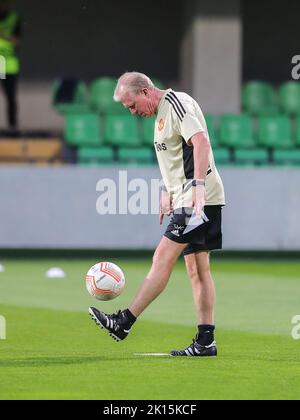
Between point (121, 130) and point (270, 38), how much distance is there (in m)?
4.95

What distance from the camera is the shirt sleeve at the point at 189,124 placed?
30.5 feet

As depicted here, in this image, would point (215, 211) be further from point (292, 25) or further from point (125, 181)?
point (292, 25)

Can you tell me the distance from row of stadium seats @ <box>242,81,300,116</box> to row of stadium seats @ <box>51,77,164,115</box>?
1803 mm

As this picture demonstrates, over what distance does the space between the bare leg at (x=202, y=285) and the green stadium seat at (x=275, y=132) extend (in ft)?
46.1

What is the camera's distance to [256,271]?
18.7m

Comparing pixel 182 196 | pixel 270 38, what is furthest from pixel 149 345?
pixel 270 38

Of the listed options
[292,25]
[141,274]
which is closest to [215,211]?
[141,274]

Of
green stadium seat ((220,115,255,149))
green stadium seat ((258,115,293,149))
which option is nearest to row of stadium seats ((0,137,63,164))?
green stadium seat ((220,115,255,149))

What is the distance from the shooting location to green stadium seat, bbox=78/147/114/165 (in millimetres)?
22234

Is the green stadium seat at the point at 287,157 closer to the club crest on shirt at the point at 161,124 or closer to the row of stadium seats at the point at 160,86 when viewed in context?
the row of stadium seats at the point at 160,86

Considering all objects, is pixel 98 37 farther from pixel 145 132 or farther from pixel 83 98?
pixel 145 132

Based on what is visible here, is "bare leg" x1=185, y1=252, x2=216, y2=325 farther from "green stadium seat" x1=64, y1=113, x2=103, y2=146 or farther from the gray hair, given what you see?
"green stadium seat" x1=64, y1=113, x2=103, y2=146

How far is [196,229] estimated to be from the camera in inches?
374

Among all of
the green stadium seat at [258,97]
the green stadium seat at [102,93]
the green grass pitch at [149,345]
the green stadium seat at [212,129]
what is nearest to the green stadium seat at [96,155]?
the green stadium seat at [102,93]
